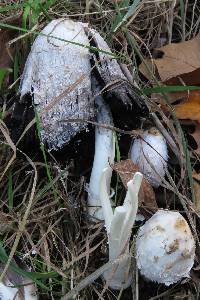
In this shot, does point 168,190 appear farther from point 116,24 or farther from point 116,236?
point 116,24

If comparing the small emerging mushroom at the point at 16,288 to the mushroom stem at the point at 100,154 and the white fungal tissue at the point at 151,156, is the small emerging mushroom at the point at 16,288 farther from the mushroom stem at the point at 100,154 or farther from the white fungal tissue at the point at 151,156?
the white fungal tissue at the point at 151,156

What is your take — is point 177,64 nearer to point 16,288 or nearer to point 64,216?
point 64,216

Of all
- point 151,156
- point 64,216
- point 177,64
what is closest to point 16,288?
point 64,216

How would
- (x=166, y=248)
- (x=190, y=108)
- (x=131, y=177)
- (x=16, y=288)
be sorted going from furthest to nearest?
(x=190, y=108), (x=131, y=177), (x=16, y=288), (x=166, y=248)

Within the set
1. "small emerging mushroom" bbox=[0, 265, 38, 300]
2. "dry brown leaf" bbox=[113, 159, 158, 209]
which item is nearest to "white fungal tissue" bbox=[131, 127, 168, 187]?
"dry brown leaf" bbox=[113, 159, 158, 209]

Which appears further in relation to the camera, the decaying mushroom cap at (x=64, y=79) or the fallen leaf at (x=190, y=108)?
the fallen leaf at (x=190, y=108)

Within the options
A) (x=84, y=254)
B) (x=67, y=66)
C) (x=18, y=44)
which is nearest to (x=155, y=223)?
(x=84, y=254)

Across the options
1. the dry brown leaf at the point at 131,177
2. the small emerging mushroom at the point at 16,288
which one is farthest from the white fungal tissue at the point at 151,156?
the small emerging mushroom at the point at 16,288
